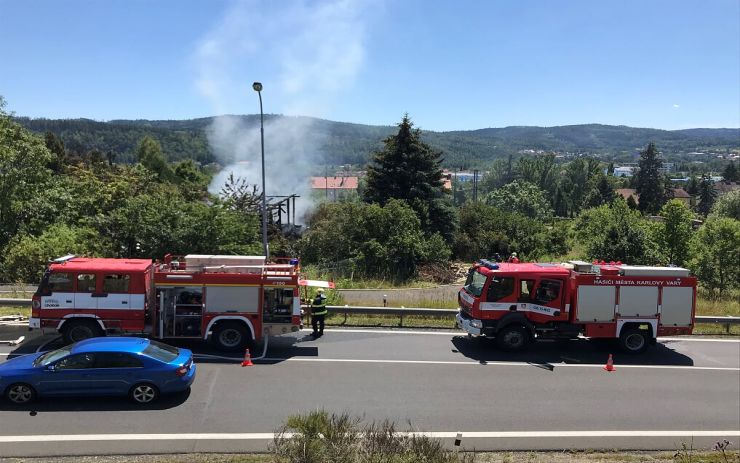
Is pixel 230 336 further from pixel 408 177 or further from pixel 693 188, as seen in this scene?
pixel 693 188

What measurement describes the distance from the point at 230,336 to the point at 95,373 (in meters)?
3.94

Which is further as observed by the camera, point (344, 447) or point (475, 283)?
point (475, 283)

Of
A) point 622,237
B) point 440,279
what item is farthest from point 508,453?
point 622,237

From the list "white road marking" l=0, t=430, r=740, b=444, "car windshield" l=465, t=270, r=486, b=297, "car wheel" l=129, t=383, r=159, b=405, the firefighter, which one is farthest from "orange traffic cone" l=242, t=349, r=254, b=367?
"car windshield" l=465, t=270, r=486, b=297

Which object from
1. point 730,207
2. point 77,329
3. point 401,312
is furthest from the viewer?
point 730,207

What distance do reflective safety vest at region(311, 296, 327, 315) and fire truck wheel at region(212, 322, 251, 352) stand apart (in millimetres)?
2151

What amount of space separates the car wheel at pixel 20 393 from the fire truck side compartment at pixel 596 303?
11879mm

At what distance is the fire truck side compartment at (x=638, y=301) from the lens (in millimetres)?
Answer: 14078

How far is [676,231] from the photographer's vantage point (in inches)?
1484

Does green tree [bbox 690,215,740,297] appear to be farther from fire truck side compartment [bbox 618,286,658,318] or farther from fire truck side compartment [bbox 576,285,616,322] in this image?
fire truck side compartment [bbox 576,285,616,322]

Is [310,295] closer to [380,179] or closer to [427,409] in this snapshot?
[427,409]

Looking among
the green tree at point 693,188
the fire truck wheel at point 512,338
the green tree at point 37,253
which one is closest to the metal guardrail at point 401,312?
the fire truck wheel at point 512,338

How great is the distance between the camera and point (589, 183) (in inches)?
4469

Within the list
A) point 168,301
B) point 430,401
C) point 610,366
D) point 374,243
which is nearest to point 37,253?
point 168,301
